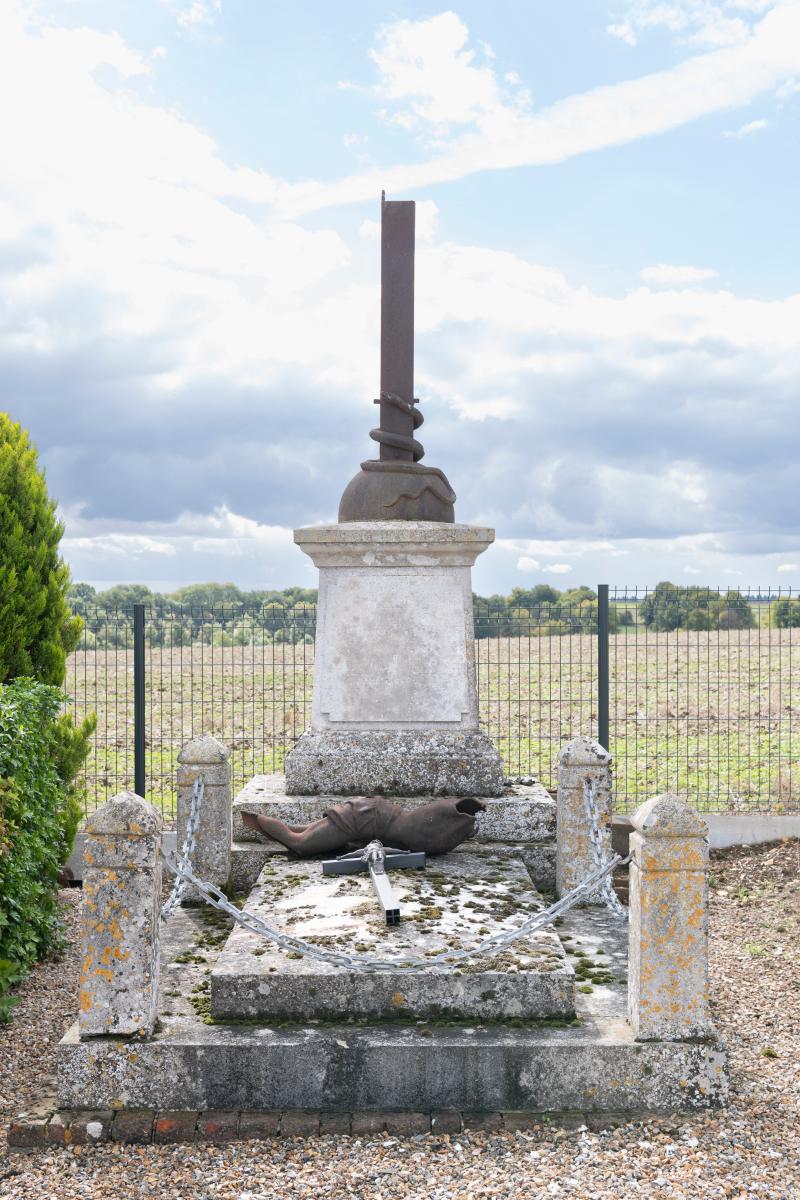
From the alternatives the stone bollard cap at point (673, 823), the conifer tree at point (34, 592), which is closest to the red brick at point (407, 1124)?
the stone bollard cap at point (673, 823)

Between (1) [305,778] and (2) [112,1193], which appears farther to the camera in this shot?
(1) [305,778]

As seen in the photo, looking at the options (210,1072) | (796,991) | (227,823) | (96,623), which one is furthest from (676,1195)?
(96,623)

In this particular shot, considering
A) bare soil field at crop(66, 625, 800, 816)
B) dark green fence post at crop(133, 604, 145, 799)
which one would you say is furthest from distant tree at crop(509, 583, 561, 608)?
dark green fence post at crop(133, 604, 145, 799)

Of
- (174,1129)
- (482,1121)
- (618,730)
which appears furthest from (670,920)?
(618,730)

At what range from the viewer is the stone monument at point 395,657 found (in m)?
6.77

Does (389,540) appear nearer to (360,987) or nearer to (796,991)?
(360,987)

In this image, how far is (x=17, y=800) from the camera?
20.4ft

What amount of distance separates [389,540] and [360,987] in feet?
10.2

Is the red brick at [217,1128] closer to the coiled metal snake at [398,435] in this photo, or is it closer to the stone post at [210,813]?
the stone post at [210,813]

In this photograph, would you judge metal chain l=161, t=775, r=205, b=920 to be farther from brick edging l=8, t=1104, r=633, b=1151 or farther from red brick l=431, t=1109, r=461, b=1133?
red brick l=431, t=1109, r=461, b=1133

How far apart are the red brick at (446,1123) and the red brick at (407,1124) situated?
24 mm

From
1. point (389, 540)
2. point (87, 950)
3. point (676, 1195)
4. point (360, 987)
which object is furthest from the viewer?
point (389, 540)

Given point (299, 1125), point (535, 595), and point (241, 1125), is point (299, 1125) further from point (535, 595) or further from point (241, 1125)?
point (535, 595)

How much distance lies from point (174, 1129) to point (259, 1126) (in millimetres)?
340
